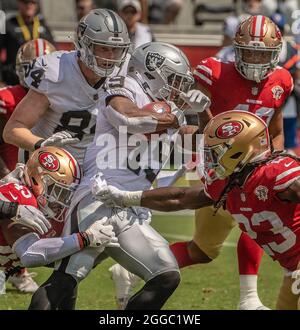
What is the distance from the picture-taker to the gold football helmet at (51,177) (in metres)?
5.24

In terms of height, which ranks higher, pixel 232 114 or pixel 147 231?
pixel 232 114

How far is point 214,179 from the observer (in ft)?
17.1

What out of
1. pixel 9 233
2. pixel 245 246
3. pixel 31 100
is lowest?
pixel 245 246

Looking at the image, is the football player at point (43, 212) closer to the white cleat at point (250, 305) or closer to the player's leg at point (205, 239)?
the player's leg at point (205, 239)

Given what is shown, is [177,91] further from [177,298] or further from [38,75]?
[177,298]

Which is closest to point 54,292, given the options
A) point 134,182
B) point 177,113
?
point 134,182

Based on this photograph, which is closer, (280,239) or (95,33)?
(280,239)

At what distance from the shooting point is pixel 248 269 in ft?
20.2

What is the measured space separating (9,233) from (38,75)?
1013 mm

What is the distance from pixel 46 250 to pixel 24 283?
1.77m
